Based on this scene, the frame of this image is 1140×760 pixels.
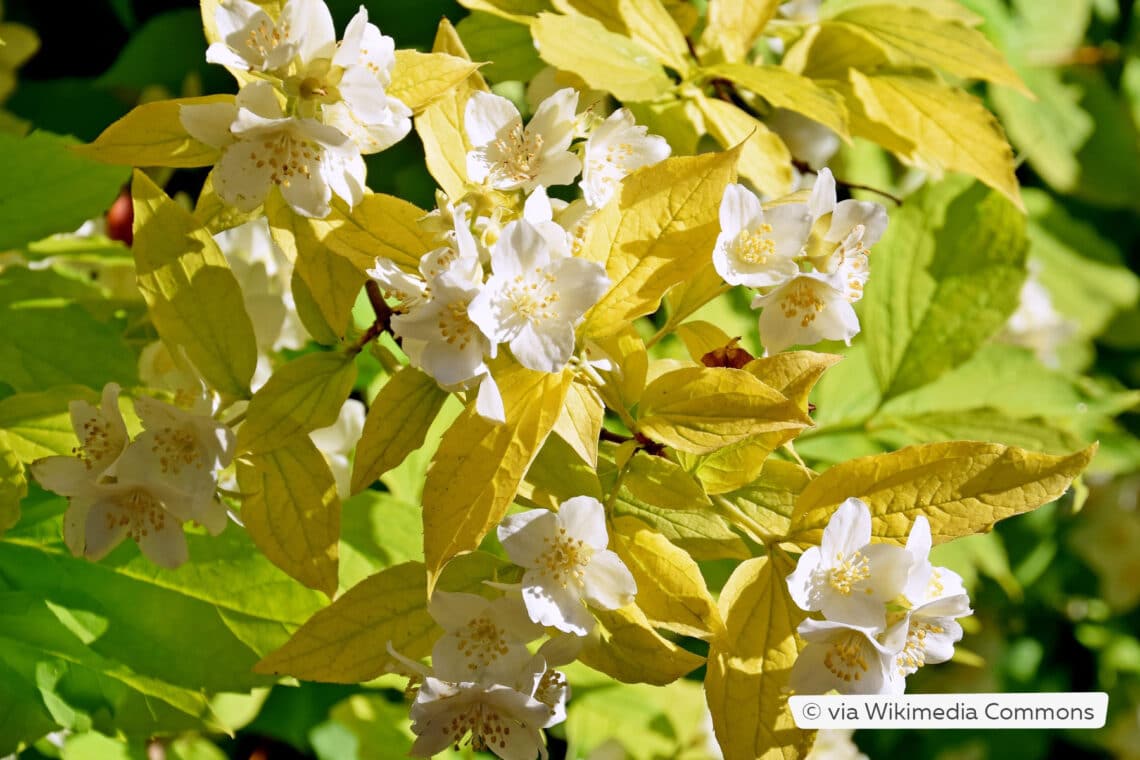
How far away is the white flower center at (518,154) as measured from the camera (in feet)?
2.47

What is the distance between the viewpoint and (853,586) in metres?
0.71

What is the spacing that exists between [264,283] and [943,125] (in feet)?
2.23

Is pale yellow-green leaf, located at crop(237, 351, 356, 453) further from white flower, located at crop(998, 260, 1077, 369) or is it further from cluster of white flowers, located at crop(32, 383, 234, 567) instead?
white flower, located at crop(998, 260, 1077, 369)

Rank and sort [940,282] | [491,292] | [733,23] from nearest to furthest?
[491,292] → [733,23] → [940,282]

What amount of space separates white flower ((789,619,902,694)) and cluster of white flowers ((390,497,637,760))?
0.41 ft

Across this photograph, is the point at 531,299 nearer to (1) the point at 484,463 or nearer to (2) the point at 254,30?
(1) the point at 484,463

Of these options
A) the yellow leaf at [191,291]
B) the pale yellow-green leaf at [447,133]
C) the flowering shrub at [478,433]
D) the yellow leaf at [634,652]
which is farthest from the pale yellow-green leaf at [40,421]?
the yellow leaf at [634,652]

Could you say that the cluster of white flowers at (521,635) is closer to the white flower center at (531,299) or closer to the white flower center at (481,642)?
the white flower center at (481,642)

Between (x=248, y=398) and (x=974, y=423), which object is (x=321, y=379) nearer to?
(x=248, y=398)

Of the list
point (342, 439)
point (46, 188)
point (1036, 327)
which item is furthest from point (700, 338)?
point (1036, 327)

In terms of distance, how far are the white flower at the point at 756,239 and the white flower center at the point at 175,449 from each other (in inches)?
15.1

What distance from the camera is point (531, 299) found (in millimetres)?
655

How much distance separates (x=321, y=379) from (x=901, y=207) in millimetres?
794

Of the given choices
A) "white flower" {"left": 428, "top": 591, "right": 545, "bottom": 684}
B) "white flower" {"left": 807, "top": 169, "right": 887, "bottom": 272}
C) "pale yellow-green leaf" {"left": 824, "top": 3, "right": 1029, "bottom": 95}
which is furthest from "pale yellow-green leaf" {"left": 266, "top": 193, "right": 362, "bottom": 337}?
"pale yellow-green leaf" {"left": 824, "top": 3, "right": 1029, "bottom": 95}
